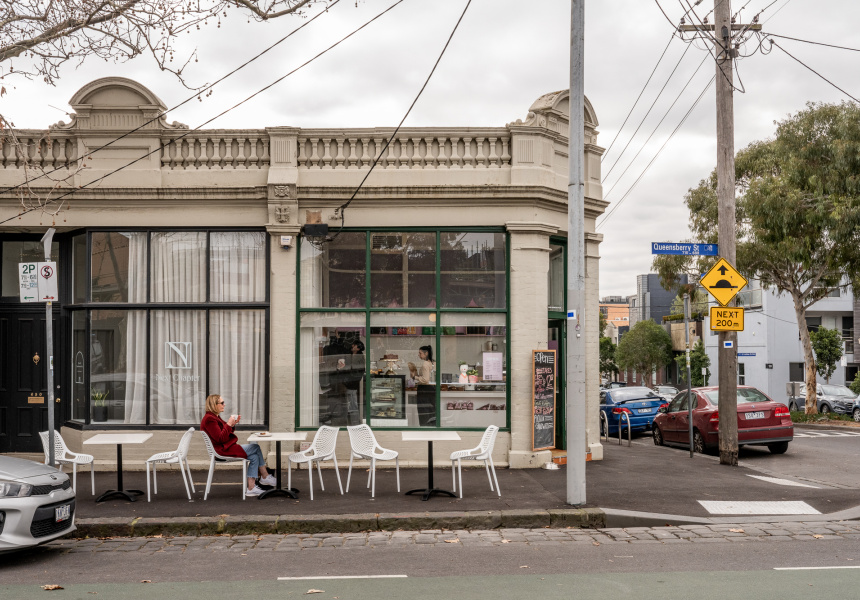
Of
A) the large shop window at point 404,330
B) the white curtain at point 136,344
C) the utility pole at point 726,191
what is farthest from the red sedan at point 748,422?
the white curtain at point 136,344

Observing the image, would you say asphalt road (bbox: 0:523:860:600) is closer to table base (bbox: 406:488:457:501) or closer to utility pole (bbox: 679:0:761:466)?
table base (bbox: 406:488:457:501)

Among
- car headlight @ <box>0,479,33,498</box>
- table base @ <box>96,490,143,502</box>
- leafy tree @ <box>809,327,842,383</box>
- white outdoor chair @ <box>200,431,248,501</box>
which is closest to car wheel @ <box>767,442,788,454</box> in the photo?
white outdoor chair @ <box>200,431,248,501</box>

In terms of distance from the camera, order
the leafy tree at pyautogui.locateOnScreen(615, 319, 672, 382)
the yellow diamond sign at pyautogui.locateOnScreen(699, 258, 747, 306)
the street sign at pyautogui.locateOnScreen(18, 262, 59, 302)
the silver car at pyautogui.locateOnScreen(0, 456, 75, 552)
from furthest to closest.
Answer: the leafy tree at pyautogui.locateOnScreen(615, 319, 672, 382) < the yellow diamond sign at pyautogui.locateOnScreen(699, 258, 747, 306) < the street sign at pyautogui.locateOnScreen(18, 262, 59, 302) < the silver car at pyautogui.locateOnScreen(0, 456, 75, 552)

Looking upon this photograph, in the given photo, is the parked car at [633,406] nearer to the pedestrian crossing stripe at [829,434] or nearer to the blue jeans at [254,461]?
the pedestrian crossing stripe at [829,434]

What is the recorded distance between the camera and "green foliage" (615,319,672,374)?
206 feet

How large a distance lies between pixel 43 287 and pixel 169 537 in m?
3.56

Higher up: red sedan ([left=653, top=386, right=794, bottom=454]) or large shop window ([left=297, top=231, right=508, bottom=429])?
large shop window ([left=297, top=231, right=508, bottom=429])

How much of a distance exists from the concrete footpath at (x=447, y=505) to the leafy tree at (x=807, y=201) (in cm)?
1459

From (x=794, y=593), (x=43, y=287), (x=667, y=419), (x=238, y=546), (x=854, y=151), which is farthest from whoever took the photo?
(x=854, y=151)

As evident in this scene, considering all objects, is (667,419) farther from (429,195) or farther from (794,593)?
(794,593)

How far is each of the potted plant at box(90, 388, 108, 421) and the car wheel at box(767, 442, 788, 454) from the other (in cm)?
1348

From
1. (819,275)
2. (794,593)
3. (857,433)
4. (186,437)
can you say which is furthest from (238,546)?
(819,275)

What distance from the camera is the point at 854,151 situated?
79.4ft

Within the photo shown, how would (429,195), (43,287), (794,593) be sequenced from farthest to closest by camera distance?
(429,195)
(43,287)
(794,593)
